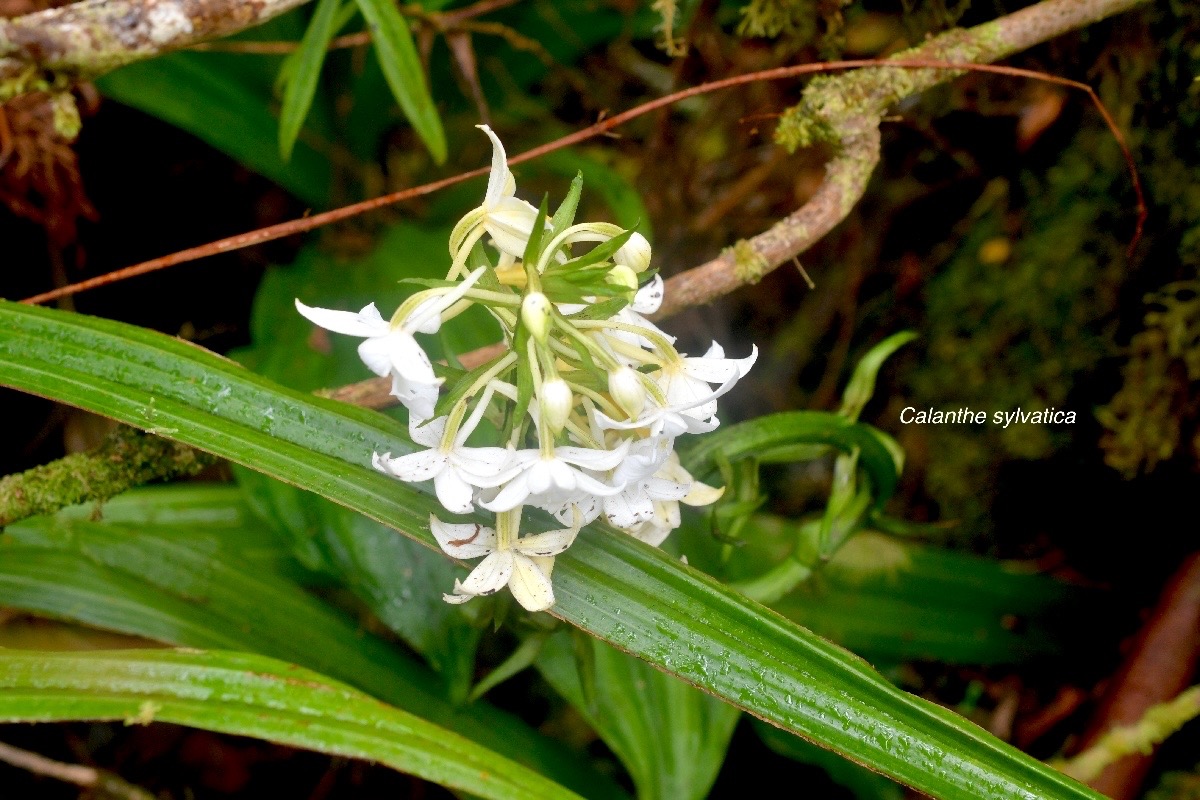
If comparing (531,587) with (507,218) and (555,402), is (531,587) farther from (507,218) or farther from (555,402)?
(507,218)

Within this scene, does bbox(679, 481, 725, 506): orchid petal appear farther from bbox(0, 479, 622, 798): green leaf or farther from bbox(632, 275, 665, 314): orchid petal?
bbox(0, 479, 622, 798): green leaf

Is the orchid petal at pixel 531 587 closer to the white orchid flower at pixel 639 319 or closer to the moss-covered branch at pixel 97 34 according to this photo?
the white orchid flower at pixel 639 319

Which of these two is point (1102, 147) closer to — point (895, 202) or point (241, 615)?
point (895, 202)

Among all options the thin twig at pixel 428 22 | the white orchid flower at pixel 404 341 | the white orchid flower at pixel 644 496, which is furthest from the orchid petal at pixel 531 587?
the thin twig at pixel 428 22

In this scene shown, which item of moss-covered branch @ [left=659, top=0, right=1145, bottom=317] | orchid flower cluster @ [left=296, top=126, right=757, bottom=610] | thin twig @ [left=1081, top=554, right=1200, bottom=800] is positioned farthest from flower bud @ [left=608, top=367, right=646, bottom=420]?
thin twig @ [left=1081, top=554, right=1200, bottom=800]

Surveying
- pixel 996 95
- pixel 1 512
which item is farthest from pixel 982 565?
pixel 1 512

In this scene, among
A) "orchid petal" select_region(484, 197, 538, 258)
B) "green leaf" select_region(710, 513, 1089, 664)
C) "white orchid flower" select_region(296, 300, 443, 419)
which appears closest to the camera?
"white orchid flower" select_region(296, 300, 443, 419)

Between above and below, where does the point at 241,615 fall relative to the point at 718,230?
below

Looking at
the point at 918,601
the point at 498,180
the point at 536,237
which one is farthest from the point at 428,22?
the point at 918,601
